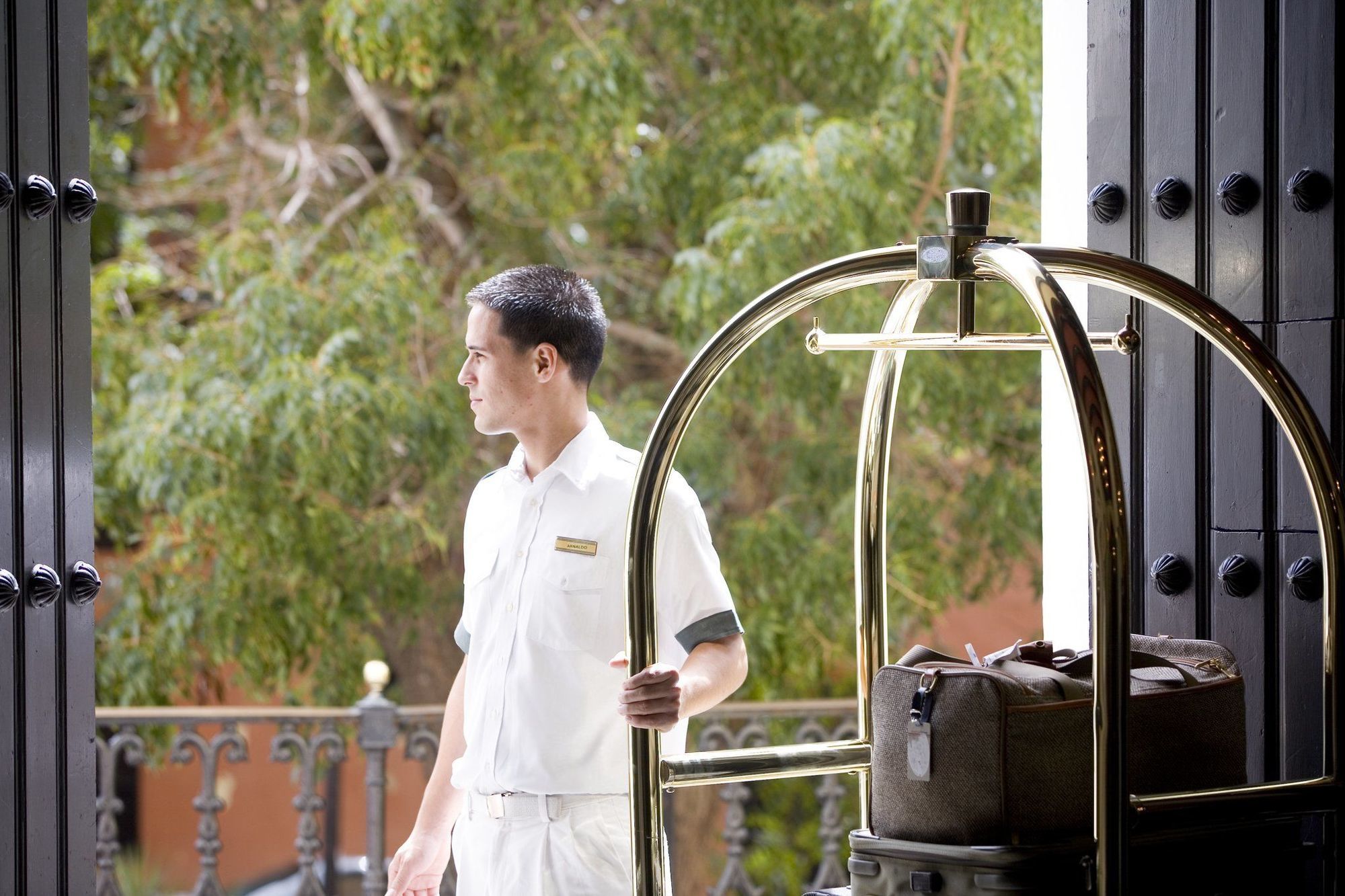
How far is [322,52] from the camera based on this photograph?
4227 mm

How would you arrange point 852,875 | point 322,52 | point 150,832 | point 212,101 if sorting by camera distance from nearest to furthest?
point 852,875
point 322,52
point 212,101
point 150,832

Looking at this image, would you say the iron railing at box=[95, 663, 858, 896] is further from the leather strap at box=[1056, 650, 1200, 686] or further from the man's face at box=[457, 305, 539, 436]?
the leather strap at box=[1056, 650, 1200, 686]

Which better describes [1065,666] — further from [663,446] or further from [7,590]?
[7,590]

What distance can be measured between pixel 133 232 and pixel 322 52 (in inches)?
37.9

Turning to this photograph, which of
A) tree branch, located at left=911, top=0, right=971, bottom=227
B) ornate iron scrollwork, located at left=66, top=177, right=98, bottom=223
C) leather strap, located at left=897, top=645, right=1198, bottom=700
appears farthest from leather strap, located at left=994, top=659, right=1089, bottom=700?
tree branch, located at left=911, top=0, right=971, bottom=227

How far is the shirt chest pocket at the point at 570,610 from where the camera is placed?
5.55ft

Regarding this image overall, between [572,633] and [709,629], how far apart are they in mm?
161

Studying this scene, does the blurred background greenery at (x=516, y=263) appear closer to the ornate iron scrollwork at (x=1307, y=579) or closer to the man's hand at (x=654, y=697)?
the ornate iron scrollwork at (x=1307, y=579)

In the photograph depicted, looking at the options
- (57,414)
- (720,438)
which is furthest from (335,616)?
(57,414)

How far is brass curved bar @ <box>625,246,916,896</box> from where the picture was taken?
1.29 metres

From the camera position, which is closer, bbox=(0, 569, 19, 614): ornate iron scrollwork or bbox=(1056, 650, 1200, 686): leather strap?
bbox=(1056, 650, 1200, 686): leather strap

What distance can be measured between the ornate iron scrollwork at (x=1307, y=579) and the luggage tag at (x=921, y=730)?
48cm

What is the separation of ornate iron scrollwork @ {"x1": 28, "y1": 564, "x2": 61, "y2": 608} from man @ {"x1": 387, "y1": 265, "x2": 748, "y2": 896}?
18.7 inches

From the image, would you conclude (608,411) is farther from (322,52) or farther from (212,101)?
(212,101)
